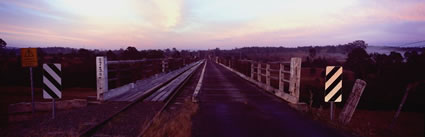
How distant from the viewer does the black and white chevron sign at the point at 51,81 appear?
249 inches

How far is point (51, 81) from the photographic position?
6.38 meters

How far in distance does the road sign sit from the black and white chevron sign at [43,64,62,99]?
1.00 ft

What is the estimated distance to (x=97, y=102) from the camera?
306 inches

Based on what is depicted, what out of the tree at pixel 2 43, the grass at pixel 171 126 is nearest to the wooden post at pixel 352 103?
the grass at pixel 171 126

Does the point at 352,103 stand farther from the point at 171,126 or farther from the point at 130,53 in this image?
the point at 130,53

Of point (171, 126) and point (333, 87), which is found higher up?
point (333, 87)

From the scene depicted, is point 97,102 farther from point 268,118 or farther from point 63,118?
point 268,118

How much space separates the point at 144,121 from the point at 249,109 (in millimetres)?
2837

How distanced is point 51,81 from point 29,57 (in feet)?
2.65

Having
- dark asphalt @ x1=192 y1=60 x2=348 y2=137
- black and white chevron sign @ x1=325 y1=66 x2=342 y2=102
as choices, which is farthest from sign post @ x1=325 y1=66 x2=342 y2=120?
dark asphalt @ x1=192 y1=60 x2=348 y2=137

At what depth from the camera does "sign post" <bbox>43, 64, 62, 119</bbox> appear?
20.8ft

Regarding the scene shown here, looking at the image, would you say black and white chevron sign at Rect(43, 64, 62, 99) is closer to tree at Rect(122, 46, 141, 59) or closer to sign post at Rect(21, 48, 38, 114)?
sign post at Rect(21, 48, 38, 114)

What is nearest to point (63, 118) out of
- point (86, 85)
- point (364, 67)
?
point (86, 85)

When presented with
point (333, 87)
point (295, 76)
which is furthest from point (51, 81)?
point (333, 87)
